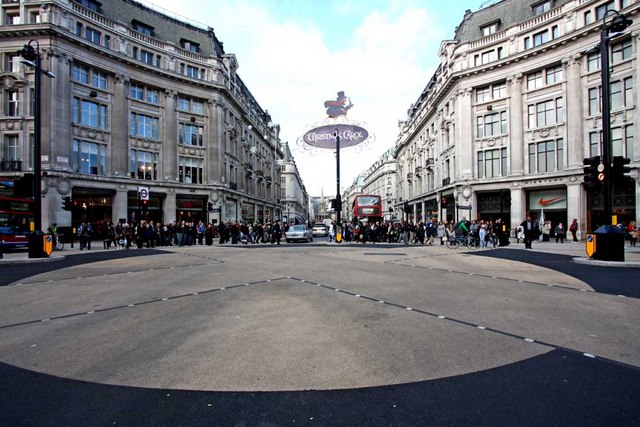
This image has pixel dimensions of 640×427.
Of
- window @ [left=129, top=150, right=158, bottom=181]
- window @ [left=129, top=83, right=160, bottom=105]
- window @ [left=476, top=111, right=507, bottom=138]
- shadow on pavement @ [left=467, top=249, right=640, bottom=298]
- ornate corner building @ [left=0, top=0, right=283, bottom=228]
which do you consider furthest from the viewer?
window @ [left=476, top=111, right=507, bottom=138]

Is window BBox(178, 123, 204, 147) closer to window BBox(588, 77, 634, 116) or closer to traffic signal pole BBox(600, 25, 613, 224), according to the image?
traffic signal pole BBox(600, 25, 613, 224)

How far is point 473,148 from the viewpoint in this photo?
35.5 m

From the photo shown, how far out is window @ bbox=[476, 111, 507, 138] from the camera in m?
33.9

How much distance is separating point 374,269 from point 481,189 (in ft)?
92.5

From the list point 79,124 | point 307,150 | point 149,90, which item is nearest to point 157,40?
point 149,90

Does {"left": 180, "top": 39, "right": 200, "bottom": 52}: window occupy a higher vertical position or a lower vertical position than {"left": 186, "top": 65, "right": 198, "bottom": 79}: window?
higher

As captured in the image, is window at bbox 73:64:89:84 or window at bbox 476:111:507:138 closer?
window at bbox 73:64:89:84

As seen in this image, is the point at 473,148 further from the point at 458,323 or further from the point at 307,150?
the point at 458,323

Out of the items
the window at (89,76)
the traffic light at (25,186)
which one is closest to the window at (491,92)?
the window at (89,76)

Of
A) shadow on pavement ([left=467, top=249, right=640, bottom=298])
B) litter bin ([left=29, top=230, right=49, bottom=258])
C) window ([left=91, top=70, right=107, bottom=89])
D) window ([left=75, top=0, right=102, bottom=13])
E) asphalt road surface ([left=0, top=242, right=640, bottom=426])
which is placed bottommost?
shadow on pavement ([left=467, top=249, right=640, bottom=298])

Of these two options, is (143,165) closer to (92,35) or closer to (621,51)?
(92,35)

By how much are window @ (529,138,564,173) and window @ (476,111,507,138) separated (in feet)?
11.3

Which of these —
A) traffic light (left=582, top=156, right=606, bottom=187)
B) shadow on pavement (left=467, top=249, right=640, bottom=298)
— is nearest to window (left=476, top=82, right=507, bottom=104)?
traffic light (left=582, top=156, right=606, bottom=187)

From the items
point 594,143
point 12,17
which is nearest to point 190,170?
point 12,17
